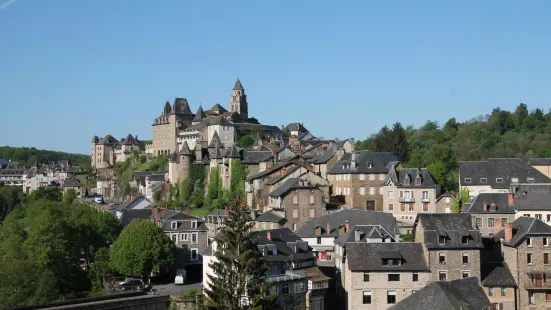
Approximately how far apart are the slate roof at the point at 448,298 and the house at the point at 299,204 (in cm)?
2181

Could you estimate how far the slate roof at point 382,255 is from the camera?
148ft

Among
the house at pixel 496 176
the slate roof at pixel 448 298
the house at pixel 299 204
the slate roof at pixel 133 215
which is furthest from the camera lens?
the slate roof at pixel 133 215

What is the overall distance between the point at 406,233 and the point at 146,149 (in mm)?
73629

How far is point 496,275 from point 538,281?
2.54 m

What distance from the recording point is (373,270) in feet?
147

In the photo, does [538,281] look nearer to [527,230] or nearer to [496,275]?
[496,275]

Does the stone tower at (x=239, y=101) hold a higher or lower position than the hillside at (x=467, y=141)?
higher

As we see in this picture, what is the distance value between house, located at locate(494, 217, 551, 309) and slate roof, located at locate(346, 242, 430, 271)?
5742 mm

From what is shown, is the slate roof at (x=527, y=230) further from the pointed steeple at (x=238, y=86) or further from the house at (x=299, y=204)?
the pointed steeple at (x=238, y=86)

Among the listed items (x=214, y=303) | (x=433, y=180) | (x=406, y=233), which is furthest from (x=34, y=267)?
(x=433, y=180)

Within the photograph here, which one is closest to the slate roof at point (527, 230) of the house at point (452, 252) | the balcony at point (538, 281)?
the balcony at point (538, 281)

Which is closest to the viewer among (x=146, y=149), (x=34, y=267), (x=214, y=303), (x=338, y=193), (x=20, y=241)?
(x=214, y=303)

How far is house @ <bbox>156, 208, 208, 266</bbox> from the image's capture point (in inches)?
2436

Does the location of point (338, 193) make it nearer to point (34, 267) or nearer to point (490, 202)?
point (490, 202)
